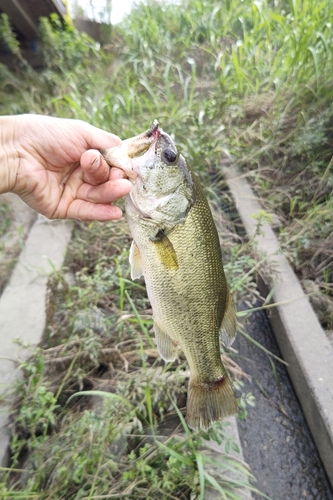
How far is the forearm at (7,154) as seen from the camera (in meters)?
1.52

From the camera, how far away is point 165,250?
1337mm

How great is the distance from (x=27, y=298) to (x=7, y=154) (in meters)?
1.13

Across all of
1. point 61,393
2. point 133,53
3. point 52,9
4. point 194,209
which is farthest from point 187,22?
point 61,393

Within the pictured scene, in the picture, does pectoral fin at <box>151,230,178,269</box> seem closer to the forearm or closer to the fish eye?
the fish eye

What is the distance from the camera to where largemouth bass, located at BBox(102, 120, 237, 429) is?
1.30 m

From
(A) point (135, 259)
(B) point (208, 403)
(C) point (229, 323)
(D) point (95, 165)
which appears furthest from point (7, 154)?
(B) point (208, 403)

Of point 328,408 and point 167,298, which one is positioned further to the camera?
point 328,408

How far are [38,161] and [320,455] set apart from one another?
2.15 metres

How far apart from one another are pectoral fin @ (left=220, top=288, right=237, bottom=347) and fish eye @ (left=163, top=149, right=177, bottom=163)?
0.62 m

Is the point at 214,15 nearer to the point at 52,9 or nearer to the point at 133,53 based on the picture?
the point at 133,53

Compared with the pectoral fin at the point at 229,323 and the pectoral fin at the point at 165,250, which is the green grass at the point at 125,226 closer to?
the pectoral fin at the point at 229,323

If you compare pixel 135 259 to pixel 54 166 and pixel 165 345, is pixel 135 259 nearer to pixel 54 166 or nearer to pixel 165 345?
pixel 165 345

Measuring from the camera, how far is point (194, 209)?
1315 mm

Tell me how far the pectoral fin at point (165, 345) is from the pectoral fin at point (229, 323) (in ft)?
0.74
